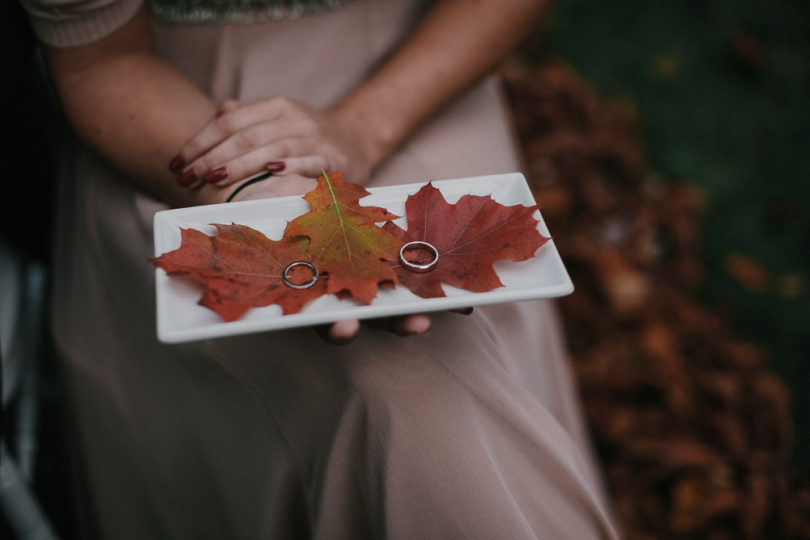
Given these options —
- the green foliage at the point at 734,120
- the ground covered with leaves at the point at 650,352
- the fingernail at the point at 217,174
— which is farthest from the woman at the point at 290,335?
the green foliage at the point at 734,120

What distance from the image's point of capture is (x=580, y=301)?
1809 mm

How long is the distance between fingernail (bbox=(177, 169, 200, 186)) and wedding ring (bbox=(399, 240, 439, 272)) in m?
0.37

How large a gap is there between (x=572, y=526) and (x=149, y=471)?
706 mm

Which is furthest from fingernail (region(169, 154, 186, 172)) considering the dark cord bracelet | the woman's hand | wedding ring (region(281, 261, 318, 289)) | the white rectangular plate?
wedding ring (region(281, 261, 318, 289))

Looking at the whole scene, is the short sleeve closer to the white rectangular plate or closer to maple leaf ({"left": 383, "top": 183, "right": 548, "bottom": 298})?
the white rectangular plate

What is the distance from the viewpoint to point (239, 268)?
28.6 inches

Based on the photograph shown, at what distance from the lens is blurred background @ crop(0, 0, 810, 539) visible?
145 cm

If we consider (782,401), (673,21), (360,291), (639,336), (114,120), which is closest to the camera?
(360,291)

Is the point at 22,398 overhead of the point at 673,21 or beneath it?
beneath

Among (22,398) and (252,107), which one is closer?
(252,107)

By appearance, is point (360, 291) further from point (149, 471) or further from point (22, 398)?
point (22, 398)

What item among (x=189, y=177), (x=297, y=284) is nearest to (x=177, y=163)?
(x=189, y=177)

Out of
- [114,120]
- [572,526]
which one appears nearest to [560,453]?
[572,526]

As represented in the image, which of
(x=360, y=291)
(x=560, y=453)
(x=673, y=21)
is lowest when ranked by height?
(x=560, y=453)
